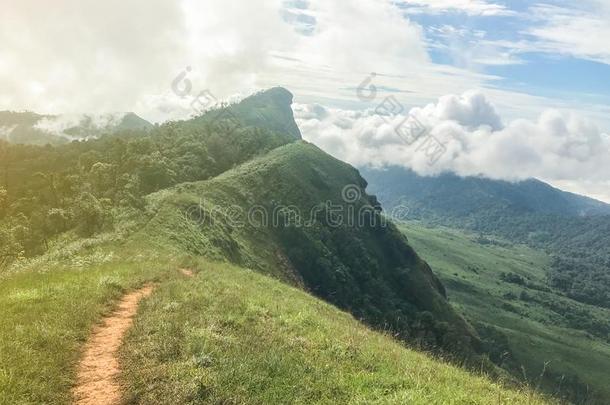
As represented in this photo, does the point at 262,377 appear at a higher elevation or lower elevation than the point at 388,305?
higher

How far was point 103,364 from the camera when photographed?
14.1 meters

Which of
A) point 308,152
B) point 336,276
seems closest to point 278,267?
point 336,276

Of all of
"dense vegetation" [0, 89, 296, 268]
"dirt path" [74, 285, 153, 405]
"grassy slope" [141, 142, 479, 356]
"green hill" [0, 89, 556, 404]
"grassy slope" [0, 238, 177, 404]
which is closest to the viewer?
"grassy slope" [0, 238, 177, 404]

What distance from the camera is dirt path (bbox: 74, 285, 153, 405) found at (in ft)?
40.0

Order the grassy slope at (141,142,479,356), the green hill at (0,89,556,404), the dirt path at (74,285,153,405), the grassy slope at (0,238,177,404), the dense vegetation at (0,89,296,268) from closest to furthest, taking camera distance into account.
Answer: the grassy slope at (0,238,177,404) < the dirt path at (74,285,153,405) < the green hill at (0,89,556,404) < the grassy slope at (141,142,479,356) < the dense vegetation at (0,89,296,268)

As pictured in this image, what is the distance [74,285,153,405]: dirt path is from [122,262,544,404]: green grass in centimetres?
40

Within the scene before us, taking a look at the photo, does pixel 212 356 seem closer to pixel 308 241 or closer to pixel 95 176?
pixel 308 241

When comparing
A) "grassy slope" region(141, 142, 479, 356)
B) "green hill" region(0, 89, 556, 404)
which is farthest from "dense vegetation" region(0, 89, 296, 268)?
"grassy slope" region(141, 142, 479, 356)

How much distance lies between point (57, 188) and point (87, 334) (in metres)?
100

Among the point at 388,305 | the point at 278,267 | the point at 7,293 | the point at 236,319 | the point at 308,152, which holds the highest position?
the point at 308,152

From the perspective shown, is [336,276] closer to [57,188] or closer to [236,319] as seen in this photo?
[57,188]

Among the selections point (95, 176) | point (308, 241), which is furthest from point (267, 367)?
point (95, 176)

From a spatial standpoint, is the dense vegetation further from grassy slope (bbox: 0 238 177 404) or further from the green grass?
the green grass

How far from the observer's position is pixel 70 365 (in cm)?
1374
